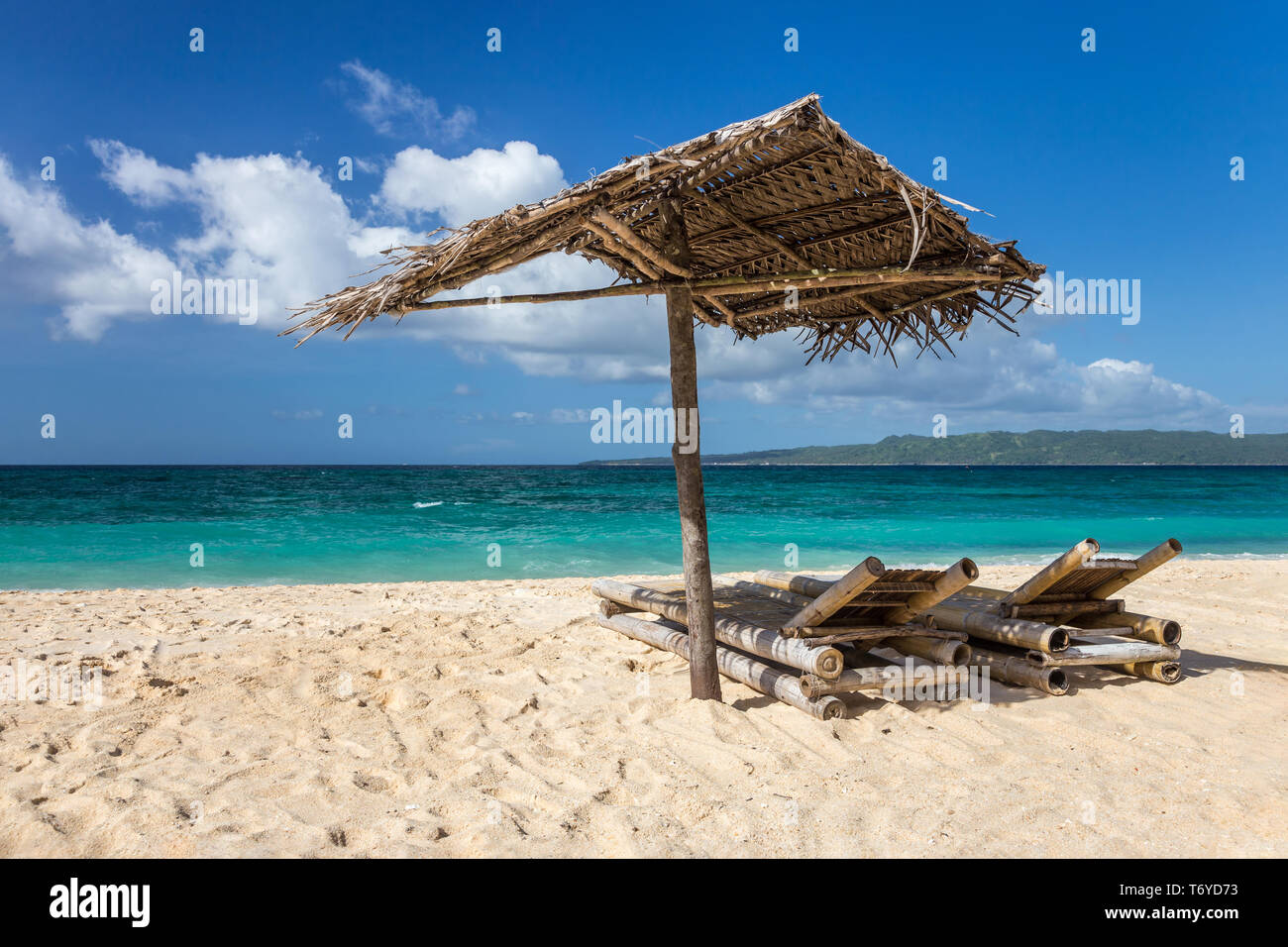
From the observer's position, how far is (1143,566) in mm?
Answer: 4953

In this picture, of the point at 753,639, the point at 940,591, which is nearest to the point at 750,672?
the point at 753,639

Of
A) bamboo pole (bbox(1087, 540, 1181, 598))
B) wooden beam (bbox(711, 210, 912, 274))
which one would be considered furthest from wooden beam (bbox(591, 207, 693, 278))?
bamboo pole (bbox(1087, 540, 1181, 598))

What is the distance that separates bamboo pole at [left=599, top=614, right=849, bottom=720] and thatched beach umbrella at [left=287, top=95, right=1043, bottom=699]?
346 millimetres

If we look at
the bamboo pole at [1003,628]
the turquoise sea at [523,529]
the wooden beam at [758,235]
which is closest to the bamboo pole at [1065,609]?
the bamboo pole at [1003,628]

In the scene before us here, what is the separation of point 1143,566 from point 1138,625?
18.0 inches

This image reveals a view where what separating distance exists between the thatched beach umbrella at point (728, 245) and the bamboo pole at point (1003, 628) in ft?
6.69

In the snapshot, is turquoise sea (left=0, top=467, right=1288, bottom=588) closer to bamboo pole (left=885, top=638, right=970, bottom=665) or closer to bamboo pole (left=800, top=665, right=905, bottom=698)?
bamboo pole (left=885, top=638, right=970, bottom=665)

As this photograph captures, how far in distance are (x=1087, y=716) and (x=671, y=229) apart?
376cm

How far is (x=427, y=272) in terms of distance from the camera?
386 centimetres

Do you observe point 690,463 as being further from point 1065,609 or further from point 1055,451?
point 1055,451

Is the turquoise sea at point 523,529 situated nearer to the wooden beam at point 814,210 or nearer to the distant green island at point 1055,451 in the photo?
the wooden beam at point 814,210

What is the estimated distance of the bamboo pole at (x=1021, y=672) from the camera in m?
4.52
